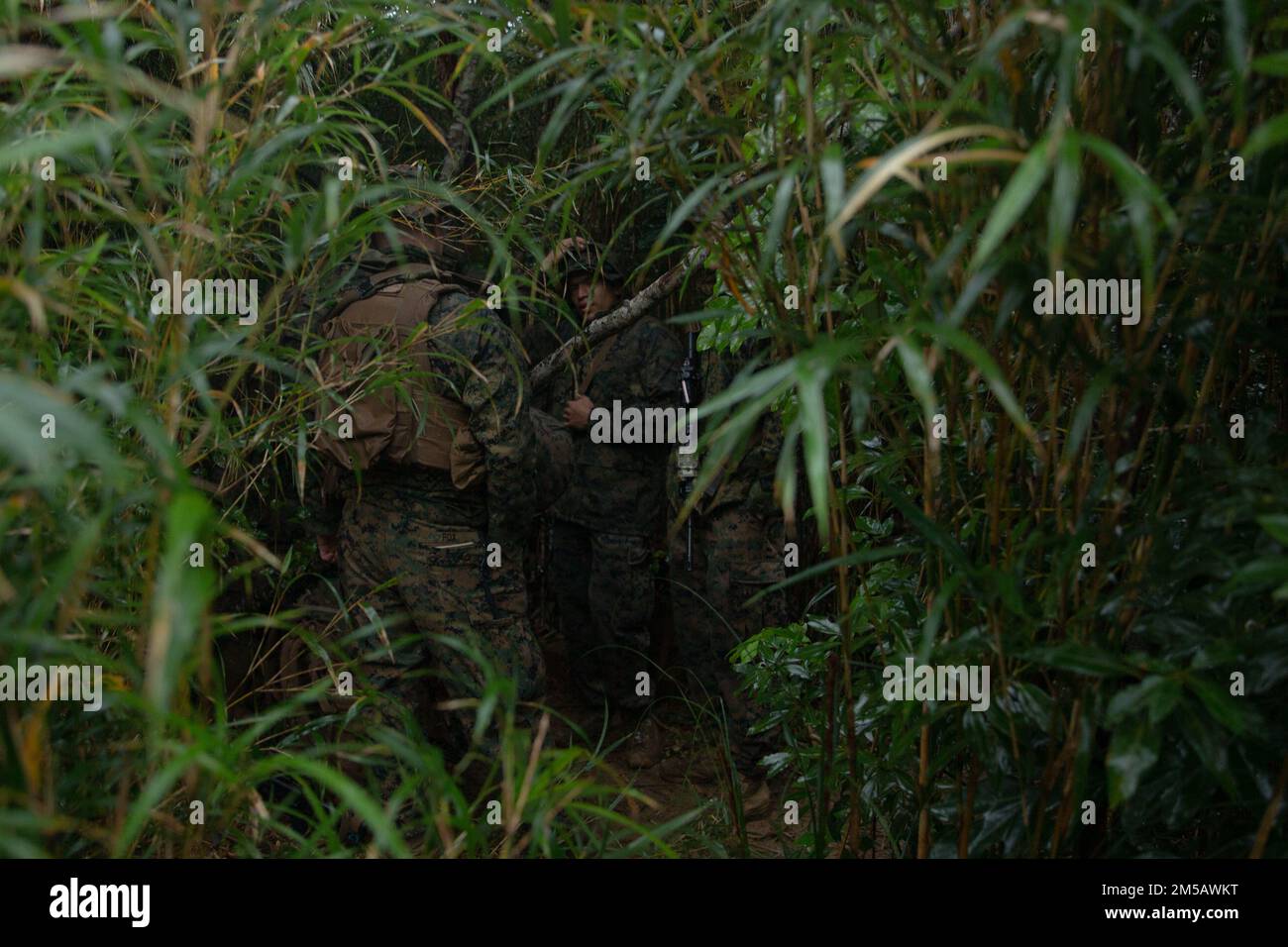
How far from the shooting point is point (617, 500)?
4059 mm

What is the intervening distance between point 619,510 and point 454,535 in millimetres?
1310

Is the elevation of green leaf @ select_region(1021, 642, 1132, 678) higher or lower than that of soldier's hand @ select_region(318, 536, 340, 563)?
lower

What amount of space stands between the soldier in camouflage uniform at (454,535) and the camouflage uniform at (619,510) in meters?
1.15

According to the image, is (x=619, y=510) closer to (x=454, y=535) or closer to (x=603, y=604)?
(x=603, y=604)

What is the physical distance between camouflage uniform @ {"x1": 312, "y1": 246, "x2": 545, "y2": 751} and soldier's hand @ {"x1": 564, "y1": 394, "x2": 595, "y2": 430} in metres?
1.19

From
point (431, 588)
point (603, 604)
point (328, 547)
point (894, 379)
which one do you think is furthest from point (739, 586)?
point (894, 379)

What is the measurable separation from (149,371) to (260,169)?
0.90 feet

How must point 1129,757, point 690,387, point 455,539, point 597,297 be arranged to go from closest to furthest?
point 1129,757 → point 455,539 → point 597,297 → point 690,387

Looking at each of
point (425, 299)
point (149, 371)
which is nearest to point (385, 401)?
point (425, 299)

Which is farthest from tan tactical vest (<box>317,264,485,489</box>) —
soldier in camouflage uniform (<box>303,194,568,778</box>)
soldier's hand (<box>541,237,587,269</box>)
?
soldier's hand (<box>541,237,587,269</box>)

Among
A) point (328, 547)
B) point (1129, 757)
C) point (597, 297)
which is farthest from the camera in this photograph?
point (597, 297)

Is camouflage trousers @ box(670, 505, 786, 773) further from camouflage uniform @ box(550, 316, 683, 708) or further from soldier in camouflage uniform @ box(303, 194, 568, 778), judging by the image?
soldier in camouflage uniform @ box(303, 194, 568, 778)

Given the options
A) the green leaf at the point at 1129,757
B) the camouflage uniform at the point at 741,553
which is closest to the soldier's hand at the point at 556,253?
the green leaf at the point at 1129,757

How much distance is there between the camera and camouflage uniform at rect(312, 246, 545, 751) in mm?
2691
